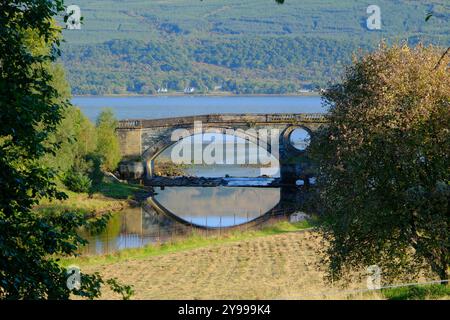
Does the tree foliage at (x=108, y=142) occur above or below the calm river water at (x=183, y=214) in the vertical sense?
above

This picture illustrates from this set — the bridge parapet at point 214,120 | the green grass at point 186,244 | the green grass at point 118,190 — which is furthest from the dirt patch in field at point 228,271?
the bridge parapet at point 214,120

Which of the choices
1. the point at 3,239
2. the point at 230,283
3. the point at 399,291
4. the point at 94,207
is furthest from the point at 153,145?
the point at 3,239

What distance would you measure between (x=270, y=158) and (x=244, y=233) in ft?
158

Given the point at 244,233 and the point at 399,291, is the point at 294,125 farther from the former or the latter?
the point at 399,291

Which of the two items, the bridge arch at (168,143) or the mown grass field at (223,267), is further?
the bridge arch at (168,143)

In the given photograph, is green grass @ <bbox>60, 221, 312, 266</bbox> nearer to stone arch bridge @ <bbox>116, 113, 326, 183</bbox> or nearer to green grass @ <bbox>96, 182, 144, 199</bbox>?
green grass @ <bbox>96, 182, 144, 199</bbox>

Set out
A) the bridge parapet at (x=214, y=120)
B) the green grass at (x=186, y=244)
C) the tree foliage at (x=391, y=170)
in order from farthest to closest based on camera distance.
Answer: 1. the bridge parapet at (x=214, y=120)
2. the green grass at (x=186, y=244)
3. the tree foliage at (x=391, y=170)

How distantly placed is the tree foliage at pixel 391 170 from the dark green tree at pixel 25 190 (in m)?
7.42

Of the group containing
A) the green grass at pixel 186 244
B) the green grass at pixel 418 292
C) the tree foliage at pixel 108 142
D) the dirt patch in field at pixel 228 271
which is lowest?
the green grass at pixel 418 292

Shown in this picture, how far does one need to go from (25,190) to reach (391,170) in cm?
863

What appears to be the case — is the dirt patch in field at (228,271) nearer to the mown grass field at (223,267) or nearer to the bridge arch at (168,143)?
the mown grass field at (223,267)

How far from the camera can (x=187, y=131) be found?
226 ft

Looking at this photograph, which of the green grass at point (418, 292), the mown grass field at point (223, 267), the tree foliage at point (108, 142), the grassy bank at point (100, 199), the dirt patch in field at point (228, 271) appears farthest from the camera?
the tree foliage at point (108, 142)

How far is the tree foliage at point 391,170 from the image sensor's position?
18078 mm
